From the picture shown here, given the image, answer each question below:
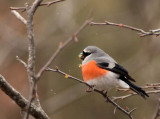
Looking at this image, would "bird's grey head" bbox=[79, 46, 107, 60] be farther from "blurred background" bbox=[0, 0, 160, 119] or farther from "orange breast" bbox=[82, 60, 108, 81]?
"blurred background" bbox=[0, 0, 160, 119]

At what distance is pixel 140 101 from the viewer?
29.5ft

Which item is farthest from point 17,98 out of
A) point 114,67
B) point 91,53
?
point 91,53

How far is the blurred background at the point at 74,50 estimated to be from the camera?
8188 mm

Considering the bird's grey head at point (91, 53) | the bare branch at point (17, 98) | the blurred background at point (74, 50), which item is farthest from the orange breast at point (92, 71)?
the blurred background at point (74, 50)

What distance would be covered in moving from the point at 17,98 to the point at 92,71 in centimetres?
172

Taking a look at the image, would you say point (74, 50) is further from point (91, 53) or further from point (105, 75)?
point (105, 75)

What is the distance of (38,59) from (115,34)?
6.75 ft

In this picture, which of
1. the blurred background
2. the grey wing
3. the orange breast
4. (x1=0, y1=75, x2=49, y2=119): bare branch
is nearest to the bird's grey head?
the grey wing

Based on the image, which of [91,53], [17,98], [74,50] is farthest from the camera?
[74,50]

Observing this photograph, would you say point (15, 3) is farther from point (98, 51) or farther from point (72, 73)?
point (98, 51)

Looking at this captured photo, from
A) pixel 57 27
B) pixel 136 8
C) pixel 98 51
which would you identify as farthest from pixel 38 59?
pixel 98 51

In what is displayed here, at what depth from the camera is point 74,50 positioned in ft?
30.5

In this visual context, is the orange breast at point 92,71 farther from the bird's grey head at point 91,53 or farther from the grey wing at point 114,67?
the bird's grey head at point 91,53

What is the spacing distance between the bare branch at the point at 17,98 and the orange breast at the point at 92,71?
58.2 inches
